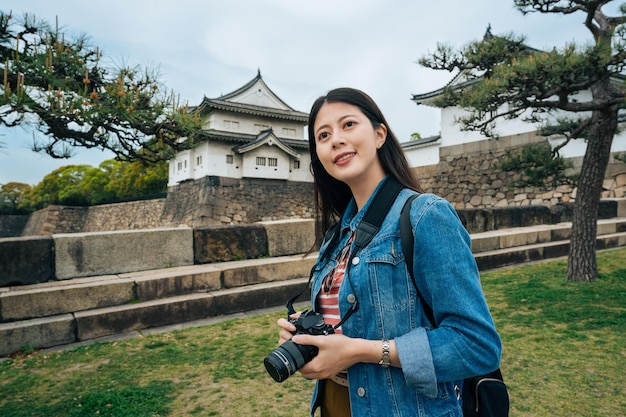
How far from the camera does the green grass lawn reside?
92.0 inches

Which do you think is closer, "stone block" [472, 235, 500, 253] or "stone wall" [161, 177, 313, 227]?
"stone block" [472, 235, 500, 253]

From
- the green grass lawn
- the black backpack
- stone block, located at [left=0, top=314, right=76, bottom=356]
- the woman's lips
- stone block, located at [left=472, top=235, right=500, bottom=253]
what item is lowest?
the green grass lawn

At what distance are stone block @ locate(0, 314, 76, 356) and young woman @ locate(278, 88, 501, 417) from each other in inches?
139

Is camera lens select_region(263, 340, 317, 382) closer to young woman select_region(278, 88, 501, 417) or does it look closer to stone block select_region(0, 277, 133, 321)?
young woman select_region(278, 88, 501, 417)

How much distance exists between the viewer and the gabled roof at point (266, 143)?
2080 centimetres

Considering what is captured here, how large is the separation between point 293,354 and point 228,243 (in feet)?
15.5

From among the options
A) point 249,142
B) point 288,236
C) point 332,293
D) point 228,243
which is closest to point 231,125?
point 249,142

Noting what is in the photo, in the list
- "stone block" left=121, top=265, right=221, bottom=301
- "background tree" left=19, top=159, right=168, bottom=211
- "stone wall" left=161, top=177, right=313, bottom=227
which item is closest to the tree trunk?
"stone block" left=121, top=265, right=221, bottom=301

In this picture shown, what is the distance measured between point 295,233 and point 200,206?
14.8 m

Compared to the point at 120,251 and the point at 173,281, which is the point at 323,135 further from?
the point at 120,251

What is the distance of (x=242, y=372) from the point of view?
9.43ft

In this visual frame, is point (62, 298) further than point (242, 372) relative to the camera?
Yes

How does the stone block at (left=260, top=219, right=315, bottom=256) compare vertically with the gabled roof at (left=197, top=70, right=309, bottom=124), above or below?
below

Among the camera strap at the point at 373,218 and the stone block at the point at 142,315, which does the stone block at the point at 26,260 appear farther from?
the camera strap at the point at 373,218
